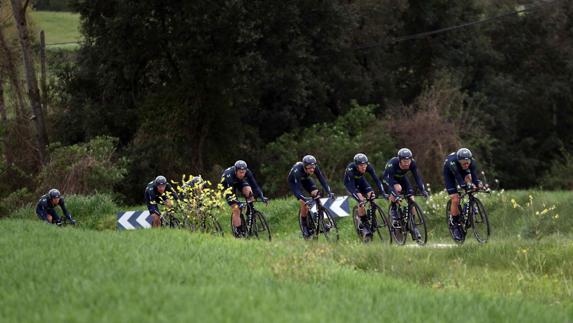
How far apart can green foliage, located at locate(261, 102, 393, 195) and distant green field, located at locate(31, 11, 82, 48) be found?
47384 mm

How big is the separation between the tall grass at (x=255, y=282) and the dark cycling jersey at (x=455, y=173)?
245 centimetres

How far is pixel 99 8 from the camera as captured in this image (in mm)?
39438

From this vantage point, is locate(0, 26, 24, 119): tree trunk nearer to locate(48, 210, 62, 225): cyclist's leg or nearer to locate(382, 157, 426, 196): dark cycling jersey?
locate(48, 210, 62, 225): cyclist's leg

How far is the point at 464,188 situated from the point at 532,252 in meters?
2.77

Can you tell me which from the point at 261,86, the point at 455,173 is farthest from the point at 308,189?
the point at 261,86

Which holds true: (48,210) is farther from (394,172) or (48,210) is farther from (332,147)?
(332,147)

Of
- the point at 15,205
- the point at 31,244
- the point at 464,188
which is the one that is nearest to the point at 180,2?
the point at 15,205

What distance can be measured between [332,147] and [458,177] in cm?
2149

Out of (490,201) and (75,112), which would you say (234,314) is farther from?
(75,112)

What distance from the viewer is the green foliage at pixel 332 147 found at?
39.6m

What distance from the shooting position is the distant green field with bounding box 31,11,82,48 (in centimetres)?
8793

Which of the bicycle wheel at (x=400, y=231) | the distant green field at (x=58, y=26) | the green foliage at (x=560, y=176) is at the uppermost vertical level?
the distant green field at (x=58, y=26)

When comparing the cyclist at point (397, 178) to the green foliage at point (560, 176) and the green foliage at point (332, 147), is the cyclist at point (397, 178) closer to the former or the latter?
the green foliage at point (332, 147)

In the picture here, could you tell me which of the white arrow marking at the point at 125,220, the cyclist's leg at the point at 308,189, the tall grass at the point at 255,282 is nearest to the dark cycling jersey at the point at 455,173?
the tall grass at the point at 255,282
